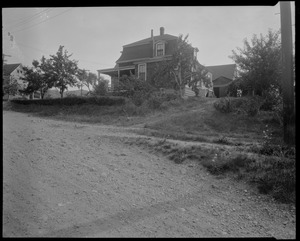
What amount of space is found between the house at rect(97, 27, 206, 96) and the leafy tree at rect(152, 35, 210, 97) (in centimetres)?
461

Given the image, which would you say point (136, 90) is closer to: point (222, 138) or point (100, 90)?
point (100, 90)

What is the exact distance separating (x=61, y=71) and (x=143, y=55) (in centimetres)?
983

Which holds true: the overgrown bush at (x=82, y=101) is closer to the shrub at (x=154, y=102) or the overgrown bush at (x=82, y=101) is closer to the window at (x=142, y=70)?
the shrub at (x=154, y=102)

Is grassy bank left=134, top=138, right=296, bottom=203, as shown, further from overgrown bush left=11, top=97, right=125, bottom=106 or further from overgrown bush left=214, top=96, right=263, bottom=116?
overgrown bush left=11, top=97, right=125, bottom=106

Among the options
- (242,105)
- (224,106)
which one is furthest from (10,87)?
(242,105)

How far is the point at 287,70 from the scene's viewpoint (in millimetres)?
5230

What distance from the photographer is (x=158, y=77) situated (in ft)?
62.2

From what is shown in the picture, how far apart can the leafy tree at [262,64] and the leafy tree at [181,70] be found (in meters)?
4.69

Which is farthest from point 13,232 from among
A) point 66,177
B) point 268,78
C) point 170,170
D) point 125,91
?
point 125,91

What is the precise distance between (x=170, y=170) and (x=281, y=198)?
229 cm

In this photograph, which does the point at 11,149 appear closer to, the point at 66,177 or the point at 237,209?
the point at 66,177

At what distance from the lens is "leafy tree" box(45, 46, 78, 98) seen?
23.6 metres

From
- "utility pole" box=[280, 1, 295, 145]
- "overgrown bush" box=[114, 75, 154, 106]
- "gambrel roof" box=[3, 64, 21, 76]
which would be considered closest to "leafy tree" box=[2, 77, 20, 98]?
"gambrel roof" box=[3, 64, 21, 76]

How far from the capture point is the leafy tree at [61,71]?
23.6m
